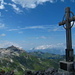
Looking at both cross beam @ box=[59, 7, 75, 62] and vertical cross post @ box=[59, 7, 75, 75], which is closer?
vertical cross post @ box=[59, 7, 75, 75]

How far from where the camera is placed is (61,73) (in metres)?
6.67

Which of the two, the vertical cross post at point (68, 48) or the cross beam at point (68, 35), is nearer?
the vertical cross post at point (68, 48)

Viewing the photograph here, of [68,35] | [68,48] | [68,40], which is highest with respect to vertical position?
[68,35]

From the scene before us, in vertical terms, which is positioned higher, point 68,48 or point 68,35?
point 68,35

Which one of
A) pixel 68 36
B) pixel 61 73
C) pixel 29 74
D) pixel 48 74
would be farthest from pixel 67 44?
pixel 29 74

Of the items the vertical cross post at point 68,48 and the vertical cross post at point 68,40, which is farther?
the vertical cross post at point 68,40

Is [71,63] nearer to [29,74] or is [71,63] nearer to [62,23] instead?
[62,23]

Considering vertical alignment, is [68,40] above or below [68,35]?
below

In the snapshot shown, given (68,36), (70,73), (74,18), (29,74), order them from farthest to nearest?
1. (29,74)
2. (68,36)
3. (74,18)
4. (70,73)

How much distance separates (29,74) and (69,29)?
42.2 ft

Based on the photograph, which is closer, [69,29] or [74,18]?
[74,18]

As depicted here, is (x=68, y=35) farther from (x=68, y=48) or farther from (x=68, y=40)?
(x=68, y=48)

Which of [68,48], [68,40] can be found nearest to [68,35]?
[68,40]

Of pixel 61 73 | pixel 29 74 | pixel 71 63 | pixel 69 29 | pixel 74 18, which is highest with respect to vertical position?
pixel 74 18
